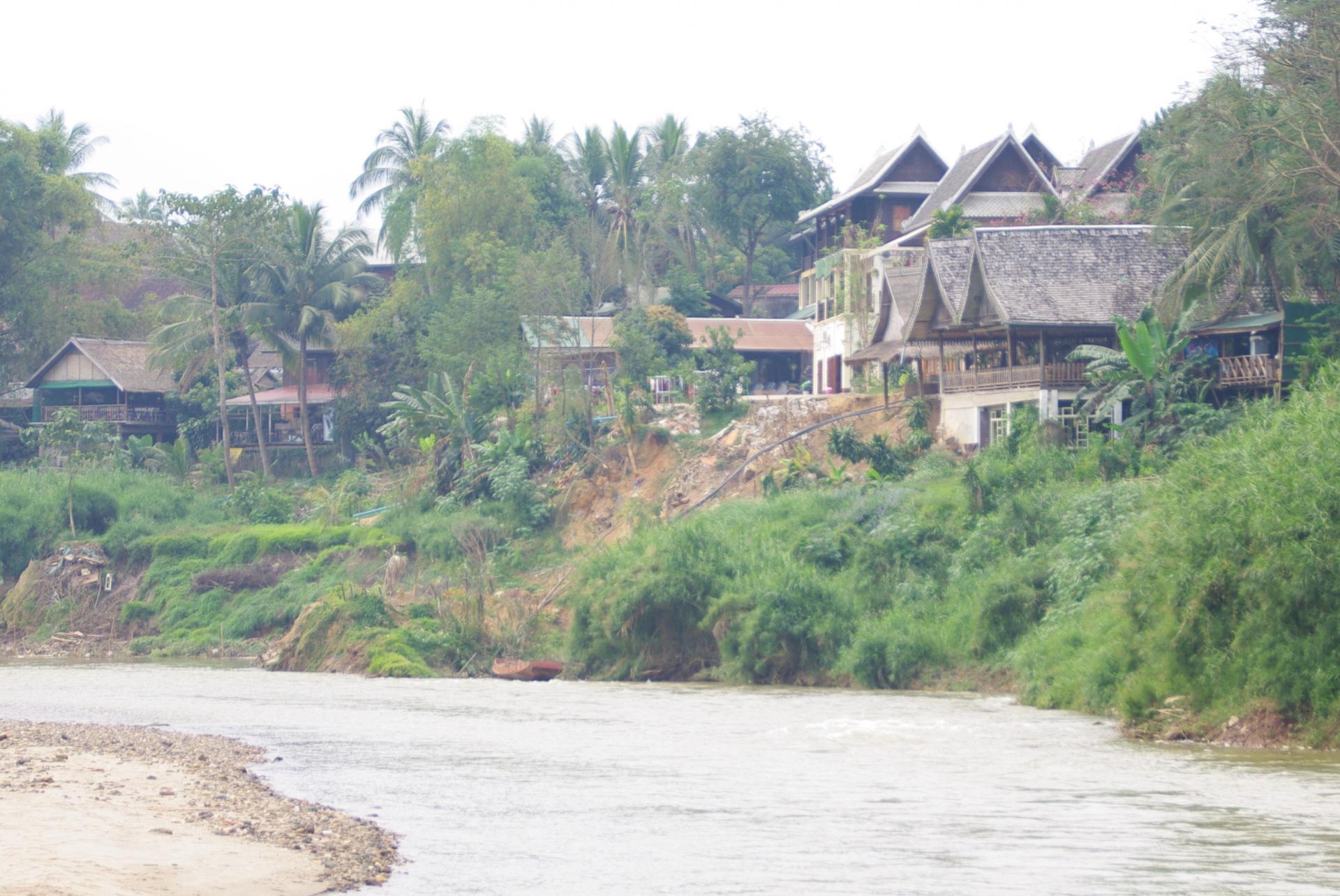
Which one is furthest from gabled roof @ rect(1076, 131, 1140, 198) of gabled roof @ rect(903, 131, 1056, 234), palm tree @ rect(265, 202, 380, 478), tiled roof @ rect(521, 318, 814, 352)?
palm tree @ rect(265, 202, 380, 478)

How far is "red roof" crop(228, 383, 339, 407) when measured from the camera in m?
52.5

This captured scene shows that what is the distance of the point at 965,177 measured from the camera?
45.7 m

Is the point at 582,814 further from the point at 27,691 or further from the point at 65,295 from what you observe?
the point at 65,295

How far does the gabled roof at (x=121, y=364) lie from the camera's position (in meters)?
52.2

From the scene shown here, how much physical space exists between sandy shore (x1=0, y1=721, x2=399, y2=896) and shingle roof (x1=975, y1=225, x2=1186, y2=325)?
2072cm

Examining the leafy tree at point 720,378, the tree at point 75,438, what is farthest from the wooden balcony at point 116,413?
the leafy tree at point 720,378

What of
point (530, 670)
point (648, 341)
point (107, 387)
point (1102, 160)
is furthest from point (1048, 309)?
point (107, 387)

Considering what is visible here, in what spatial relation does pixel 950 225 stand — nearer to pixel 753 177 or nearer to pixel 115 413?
pixel 753 177

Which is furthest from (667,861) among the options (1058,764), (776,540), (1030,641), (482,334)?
(482,334)

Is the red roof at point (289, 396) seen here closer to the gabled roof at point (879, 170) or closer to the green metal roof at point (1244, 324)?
the gabled roof at point (879, 170)

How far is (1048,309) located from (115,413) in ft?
112

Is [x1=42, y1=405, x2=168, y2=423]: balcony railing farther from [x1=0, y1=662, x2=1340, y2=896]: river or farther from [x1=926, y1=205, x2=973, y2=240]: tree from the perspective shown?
[x1=0, y1=662, x2=1340, y2=896]: river

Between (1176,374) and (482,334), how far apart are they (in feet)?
72.4

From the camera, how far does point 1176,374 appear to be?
91.0ft
